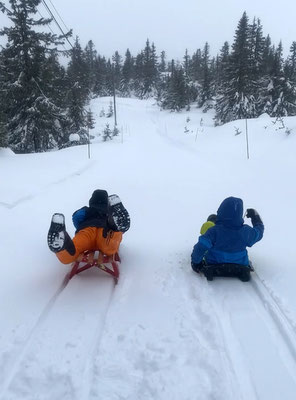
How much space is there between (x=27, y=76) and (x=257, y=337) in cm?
1818

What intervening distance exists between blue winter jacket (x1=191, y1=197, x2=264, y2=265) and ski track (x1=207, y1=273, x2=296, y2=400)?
1.02ft

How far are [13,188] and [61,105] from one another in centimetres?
1465

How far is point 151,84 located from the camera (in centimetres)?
5925

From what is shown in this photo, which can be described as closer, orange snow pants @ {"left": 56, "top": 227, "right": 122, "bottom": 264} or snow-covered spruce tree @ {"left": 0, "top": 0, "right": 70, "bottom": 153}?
orange snow pants @ {"left": 56, "top": 227, "right": 122, "bottom": 264}

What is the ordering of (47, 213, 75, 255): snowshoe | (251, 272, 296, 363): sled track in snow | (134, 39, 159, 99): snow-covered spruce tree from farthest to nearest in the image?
(134, 39, 159, 99): snow-covered spruce tree < (47, 213, 75, 255): snowshoe < (251, 272, 296, 363): sled track in snow

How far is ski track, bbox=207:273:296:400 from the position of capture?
234 cm

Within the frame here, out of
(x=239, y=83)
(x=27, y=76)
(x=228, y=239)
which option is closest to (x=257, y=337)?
(x=228, y=239)

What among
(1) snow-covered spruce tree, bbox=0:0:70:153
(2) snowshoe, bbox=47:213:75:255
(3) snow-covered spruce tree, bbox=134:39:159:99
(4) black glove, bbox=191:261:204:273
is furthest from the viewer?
(3) snow-covered spruce tree, bbox=134:39:159:99

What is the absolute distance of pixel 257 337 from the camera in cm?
285

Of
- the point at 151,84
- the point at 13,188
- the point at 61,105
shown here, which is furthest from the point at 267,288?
the point at 151,84

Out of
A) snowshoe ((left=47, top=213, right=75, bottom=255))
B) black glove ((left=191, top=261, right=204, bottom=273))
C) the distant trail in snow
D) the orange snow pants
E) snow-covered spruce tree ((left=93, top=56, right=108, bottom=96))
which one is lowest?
black glove ((left=191, top=261, right=204, bottom=273))

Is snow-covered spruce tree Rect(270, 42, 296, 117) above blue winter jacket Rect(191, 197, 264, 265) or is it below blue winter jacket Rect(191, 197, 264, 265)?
above

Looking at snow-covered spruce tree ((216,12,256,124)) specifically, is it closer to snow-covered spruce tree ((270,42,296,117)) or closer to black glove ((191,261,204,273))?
snow-covered spruce tree ((270,42,296,117))

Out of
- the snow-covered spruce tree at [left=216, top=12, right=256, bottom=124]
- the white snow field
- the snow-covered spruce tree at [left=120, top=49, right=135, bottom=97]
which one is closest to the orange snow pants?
the white snow field
